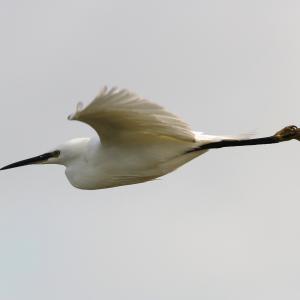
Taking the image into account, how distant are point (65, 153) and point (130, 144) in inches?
59.9

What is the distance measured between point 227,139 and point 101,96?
318cm

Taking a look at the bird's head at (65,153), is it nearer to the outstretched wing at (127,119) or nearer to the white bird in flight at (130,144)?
the white bird in flight at (130,144)

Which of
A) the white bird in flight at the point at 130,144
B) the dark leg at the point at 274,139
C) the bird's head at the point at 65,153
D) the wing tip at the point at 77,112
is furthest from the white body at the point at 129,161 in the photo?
the wing tip at the point at 77,112

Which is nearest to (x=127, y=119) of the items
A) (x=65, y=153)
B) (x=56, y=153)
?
(x=65, y=153)

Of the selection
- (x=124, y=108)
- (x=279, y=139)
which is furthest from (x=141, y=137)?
(x=279, y=139)

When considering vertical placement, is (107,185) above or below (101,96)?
below

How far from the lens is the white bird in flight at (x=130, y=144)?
41.2 feet

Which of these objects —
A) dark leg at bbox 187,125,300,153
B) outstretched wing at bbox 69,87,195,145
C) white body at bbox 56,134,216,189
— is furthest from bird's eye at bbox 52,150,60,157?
dark leg at bbox 187,125,300,153

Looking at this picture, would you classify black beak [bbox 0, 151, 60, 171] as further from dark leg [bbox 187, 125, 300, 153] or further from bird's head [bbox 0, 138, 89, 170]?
dark leg [bbox 187, 125, 300, 153]

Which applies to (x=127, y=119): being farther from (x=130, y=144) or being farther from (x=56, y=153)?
(x=56, y=153)

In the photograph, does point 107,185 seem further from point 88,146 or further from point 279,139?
point 279,139

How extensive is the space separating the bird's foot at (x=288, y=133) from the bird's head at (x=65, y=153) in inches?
107

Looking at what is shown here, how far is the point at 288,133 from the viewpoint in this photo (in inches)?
601

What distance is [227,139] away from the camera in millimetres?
14570
